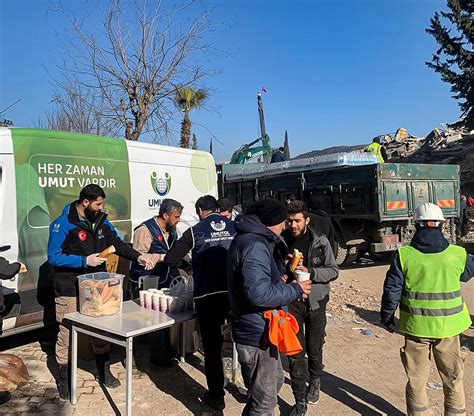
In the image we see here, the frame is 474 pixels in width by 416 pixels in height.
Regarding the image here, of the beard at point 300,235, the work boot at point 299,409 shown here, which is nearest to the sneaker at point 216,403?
the work boot at point 299,409

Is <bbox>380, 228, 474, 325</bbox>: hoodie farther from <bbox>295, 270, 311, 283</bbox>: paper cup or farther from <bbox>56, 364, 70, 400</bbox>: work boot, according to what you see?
<bbox>56, 364, 70, 400</bbox>: work boot

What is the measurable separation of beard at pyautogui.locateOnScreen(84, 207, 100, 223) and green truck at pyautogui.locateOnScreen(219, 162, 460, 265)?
6365 mm

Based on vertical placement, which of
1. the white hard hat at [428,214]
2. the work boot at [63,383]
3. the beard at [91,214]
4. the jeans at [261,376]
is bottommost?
the work boot at [63,383]

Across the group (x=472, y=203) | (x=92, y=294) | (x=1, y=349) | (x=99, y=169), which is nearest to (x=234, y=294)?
(x=92, y=294)

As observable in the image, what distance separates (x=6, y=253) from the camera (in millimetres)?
4414

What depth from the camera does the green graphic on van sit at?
19.5 ft

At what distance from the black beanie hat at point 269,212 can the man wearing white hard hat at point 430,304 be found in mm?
923

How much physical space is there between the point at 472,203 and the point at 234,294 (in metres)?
13.0

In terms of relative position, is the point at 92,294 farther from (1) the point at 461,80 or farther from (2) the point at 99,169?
(1) the point at 461,80

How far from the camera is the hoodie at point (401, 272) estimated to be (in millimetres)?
3057

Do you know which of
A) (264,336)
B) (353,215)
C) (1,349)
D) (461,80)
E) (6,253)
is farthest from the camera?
(461,80)

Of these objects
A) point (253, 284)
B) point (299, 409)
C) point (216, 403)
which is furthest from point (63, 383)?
point (253, 284)

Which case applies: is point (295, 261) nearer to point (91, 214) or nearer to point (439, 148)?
point (91, 214)

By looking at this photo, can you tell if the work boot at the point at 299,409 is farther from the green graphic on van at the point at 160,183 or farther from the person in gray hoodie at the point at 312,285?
the green graphic on van at the point at 160,183
